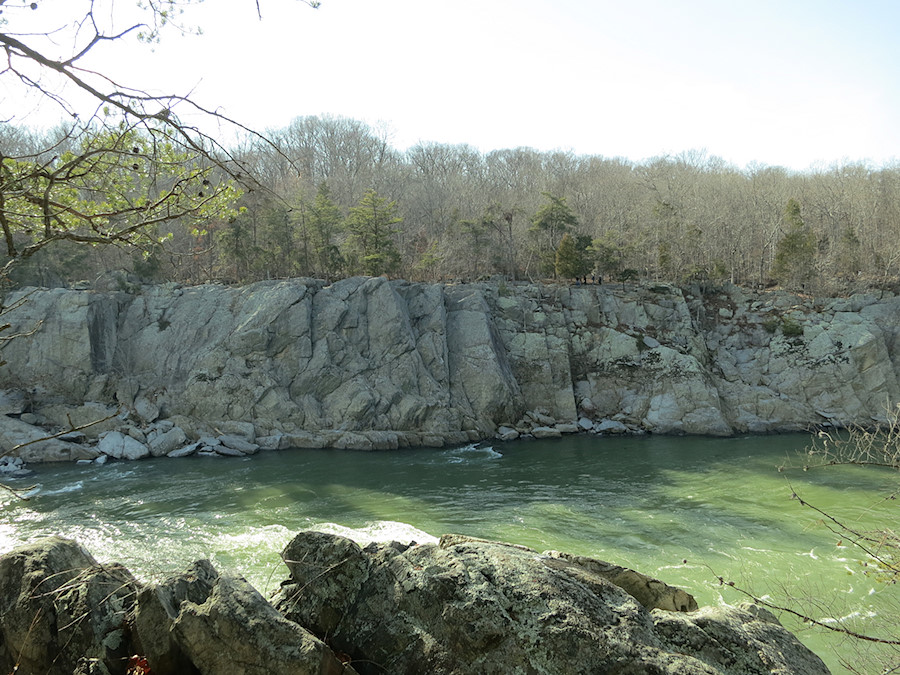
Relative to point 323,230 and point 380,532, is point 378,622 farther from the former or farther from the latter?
point 323,230

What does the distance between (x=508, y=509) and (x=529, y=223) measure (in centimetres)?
3620

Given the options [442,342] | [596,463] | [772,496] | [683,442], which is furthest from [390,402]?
[772,496]

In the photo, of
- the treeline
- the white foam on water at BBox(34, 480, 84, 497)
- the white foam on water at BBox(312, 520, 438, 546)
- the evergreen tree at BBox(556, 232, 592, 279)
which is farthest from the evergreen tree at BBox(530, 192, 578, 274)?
the white foam on water at BBox(34, 480, 84, 497)

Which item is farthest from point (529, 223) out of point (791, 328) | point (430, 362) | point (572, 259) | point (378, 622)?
point (378, 622)

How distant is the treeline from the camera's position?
36688 mm

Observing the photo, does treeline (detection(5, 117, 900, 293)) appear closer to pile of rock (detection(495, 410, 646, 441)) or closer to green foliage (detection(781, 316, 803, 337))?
green foliage (detection(781, 316, 803, 337))

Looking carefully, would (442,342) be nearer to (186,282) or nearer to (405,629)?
(186,282)

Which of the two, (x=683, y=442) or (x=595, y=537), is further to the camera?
(x=683, y=442)

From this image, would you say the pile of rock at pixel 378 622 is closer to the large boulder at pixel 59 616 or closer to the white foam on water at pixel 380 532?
the large boulder at pixel 59 616

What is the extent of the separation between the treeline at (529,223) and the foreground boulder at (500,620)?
22604mm

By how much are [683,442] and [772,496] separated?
9297mm

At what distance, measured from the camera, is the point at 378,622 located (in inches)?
168

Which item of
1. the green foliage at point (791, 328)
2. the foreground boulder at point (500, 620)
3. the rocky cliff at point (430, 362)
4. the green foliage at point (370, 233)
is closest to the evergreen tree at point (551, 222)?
the rocky cliff at point (430, 362)

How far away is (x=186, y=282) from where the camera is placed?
1328 inches
